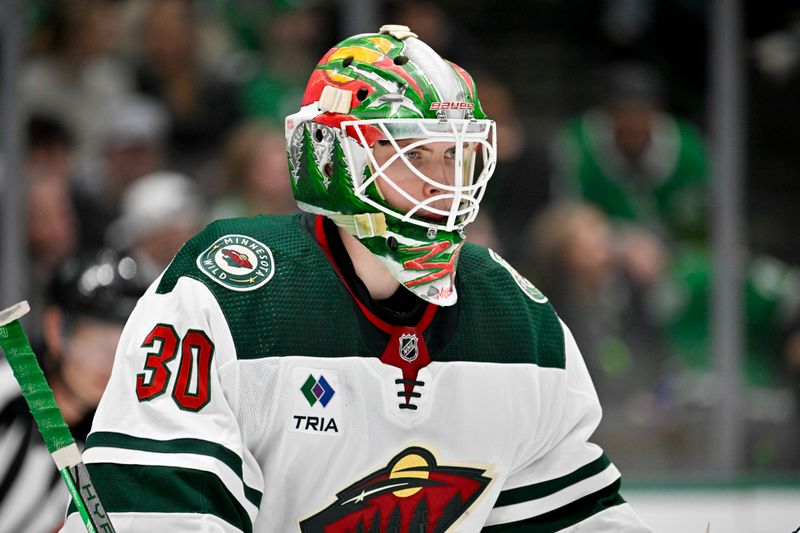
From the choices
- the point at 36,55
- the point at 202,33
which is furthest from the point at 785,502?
the point at 36,55

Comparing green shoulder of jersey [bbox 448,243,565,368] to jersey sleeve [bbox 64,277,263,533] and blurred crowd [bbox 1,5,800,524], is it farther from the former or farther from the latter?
blurred crowd [bbox 1,5,800,524]

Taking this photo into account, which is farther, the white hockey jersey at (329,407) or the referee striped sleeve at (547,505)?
the referee striped sleeve at (547,505)

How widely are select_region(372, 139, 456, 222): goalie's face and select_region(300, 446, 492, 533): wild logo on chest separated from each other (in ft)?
1.14

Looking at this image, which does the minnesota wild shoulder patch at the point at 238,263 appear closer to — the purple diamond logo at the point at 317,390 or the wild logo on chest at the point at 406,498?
the purple diamond logo at the point at 317,390

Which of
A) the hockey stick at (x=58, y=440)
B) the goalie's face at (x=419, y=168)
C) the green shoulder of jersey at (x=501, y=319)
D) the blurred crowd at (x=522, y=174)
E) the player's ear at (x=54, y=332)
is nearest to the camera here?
the hockey stick at (x=58, y=440)

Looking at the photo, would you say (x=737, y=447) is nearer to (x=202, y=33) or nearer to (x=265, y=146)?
(x=265, y=146)

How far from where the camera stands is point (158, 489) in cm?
186

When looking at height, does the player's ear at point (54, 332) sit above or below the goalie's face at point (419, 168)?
below

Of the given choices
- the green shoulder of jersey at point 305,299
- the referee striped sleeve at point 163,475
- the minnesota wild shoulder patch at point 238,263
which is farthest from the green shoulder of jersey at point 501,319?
the referee striped sleeve at point 163,475

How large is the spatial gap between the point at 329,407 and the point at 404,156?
0.36 metres

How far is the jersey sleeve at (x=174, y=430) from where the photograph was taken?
185 cm

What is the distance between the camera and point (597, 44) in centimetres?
495

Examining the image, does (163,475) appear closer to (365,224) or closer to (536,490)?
(365,224)

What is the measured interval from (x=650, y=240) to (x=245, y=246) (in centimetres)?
297
